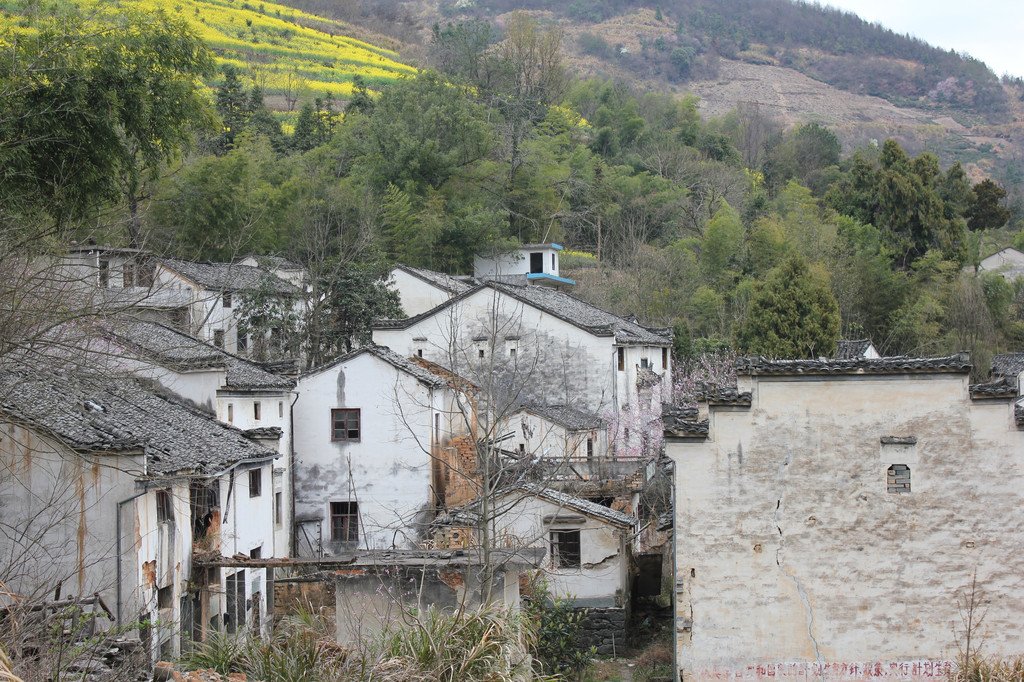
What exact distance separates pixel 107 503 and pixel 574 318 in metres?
18.2

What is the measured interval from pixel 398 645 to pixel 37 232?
6.17 m

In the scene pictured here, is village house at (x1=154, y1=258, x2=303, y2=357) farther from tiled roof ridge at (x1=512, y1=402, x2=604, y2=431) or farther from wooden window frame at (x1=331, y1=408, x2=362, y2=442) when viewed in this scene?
tiled roof ridge at (x1=512, y1=402, x2=604, y2=431)

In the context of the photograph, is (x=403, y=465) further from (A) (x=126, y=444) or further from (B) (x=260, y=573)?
(A) (x=126, y=444)

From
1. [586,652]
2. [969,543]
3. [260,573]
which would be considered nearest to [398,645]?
[586,652]

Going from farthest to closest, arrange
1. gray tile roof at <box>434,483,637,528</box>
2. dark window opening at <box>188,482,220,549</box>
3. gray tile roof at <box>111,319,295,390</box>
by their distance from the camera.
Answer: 1. gray tile roof at <box>111,319,295,390</box>
2. gray tile roof at <box>434,483,637,528</box>
3. dark window opening at <box>188,482,220,549</box>

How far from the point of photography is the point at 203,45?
47.0 ft

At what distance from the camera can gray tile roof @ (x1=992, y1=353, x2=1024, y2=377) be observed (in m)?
35.1

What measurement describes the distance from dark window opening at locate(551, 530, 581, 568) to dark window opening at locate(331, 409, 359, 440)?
828cm

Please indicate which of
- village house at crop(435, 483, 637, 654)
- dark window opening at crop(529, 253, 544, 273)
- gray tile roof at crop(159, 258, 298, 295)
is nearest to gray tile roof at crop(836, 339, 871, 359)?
dark window opening at crop(529, 253, 544, 273)

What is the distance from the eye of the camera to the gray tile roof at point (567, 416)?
26.7m

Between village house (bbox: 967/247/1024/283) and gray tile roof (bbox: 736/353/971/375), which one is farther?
village house (bbox: 967/247/1024/283)

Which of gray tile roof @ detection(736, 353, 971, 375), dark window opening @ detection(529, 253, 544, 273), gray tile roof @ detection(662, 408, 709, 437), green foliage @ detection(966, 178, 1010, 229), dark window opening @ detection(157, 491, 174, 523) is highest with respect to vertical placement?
green foliage @ detection(966, 178, 1010, 229)

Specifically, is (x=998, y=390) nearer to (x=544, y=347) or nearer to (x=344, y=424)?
(x=344, y=424)

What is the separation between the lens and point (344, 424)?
24.4 meters
